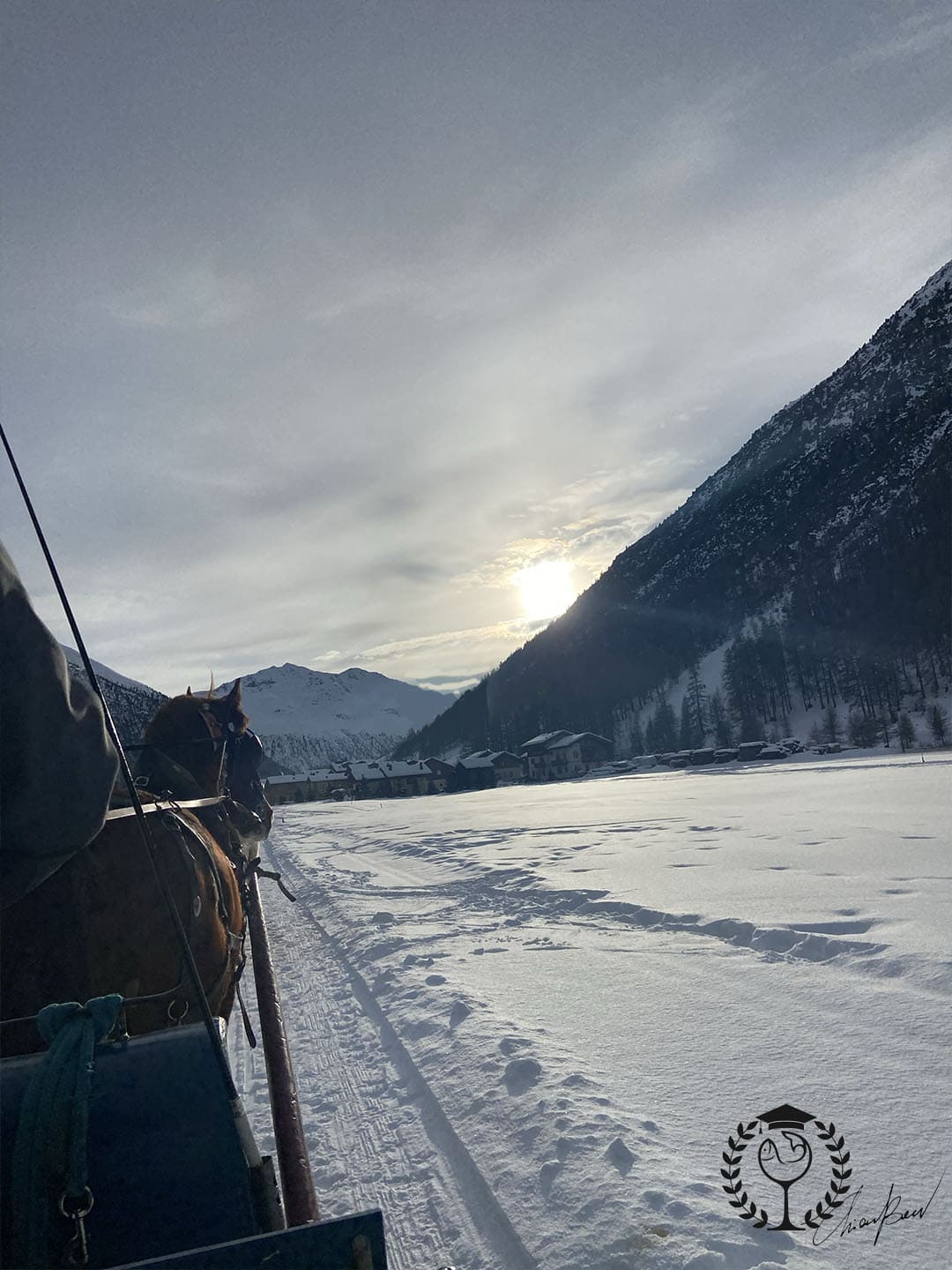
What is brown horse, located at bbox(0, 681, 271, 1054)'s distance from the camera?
9.68 ft

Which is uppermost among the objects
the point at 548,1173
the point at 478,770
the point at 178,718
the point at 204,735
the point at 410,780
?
the point at 178,718

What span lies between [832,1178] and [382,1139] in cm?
222

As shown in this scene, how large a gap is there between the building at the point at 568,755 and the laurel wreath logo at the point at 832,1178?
9935 cm

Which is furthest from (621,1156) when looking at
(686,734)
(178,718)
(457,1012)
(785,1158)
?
(686,734)

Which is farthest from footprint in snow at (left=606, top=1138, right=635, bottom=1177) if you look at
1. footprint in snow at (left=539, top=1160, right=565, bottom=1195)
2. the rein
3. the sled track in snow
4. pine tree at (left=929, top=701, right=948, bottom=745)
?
pine tree at (left=929, top=701, right=948, bottom=745)

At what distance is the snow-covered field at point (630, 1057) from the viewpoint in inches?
111

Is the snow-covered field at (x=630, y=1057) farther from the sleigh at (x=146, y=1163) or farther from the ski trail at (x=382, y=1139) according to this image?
the sleigh at (x=146, y=1163)

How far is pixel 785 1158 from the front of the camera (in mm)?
3102

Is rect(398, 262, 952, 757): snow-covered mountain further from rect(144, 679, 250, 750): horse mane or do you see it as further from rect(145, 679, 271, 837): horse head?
rect(144, 679, 250, 750): horse mane

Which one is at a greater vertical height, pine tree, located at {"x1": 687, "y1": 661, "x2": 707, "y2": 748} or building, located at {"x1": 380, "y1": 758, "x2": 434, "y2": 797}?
pine tree, located at {"x1": 687, "y1": 661, "x2": 707, "y2": 748}

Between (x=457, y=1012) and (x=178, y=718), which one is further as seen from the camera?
(x=178, y=718)

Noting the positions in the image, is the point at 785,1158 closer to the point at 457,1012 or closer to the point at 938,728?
the point at 457,1012

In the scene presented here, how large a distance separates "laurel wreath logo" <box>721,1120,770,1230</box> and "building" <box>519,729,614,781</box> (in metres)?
99.2

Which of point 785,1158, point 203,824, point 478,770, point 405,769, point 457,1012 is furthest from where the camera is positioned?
point 405,769
